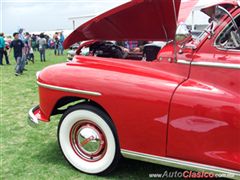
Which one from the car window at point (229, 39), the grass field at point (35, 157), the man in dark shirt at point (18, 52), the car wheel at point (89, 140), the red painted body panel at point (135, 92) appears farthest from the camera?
the man in dark shirt at point (18, 52)

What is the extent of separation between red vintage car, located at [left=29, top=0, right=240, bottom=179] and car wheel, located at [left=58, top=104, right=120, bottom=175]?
0.01 meters

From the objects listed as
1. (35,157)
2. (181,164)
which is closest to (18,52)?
(35,157)

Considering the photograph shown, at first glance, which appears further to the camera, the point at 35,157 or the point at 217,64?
the point at 35,157

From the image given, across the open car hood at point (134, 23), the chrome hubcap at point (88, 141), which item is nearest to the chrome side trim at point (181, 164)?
the chrome hubcap at point (88, 141)

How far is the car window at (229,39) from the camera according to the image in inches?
117

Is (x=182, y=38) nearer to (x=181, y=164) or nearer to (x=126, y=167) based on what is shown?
(x=181, y=164)

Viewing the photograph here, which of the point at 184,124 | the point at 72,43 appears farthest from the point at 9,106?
the point at 184,124

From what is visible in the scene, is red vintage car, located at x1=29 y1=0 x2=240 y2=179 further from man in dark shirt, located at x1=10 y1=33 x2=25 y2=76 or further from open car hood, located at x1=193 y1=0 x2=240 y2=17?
man in dark shirt, located at x1=10 y1=33 x2=25 y2=76

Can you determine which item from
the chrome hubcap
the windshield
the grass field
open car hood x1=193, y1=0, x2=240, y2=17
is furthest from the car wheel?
open car hood x1=193, y1=0, x2=240, y2=17

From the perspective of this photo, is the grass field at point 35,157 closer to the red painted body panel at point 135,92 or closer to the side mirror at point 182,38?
the red painted body panel at point 135,92

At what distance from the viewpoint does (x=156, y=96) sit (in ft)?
10.1

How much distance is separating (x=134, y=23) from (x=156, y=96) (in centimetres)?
96

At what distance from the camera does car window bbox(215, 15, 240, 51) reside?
2.98 m

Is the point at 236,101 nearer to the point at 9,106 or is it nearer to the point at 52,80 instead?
the point at 52,80
